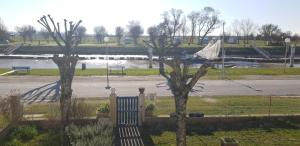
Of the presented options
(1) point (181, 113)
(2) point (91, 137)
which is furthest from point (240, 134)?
(2) point (91, 137)

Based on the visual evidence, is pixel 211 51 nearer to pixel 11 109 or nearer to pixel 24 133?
pixel 11 109

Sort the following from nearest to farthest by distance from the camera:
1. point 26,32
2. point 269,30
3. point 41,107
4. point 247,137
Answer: point 247,137 < point 41,107 < point 26,32 < point 269,30

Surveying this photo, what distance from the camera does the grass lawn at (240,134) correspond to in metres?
15.7

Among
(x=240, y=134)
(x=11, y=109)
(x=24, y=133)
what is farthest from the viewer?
(x=11, y=109)

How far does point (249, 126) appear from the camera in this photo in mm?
18062

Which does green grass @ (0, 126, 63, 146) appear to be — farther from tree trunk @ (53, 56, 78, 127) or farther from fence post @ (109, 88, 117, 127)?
fence post @ (109, 88, 117, 127)

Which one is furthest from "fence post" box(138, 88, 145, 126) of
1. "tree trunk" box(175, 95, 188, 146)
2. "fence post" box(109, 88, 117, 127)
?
"tree trunk" box(175, 95, 188, 146)

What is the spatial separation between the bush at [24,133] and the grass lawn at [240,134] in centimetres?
445

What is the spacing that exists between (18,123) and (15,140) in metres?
2.18

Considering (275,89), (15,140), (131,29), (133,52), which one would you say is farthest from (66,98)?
(131,29)

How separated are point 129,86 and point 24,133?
46.8 ft

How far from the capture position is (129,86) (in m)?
29.8

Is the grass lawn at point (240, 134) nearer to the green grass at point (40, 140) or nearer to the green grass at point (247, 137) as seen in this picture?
the green grass at point (247, 137)

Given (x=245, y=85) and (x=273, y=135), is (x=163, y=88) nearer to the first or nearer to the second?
(x=245, y=85)
